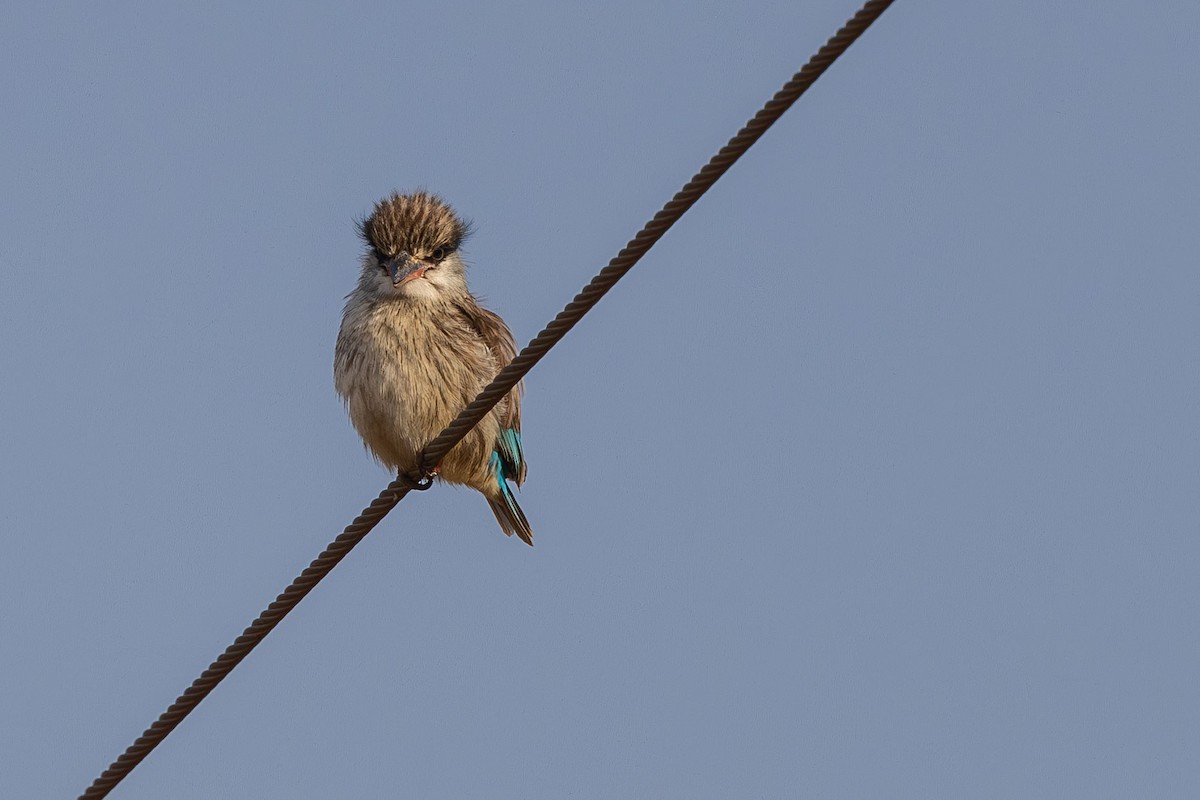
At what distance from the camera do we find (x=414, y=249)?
8.94 meters

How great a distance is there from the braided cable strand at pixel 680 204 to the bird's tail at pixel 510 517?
339 centimetres

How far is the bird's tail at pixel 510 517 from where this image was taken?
9.57 meters

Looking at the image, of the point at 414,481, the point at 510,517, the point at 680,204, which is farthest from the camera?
the point at 510,517

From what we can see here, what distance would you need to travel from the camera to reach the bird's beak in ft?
28.3

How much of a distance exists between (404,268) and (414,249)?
0.24 m

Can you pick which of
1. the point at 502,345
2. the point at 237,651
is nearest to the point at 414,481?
the point at 502,345

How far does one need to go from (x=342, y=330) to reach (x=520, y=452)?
4.20 ft

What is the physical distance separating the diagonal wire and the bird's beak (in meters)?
2.46

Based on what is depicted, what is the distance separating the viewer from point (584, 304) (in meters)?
5.56

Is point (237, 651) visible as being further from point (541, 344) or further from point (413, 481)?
point (413, 481)

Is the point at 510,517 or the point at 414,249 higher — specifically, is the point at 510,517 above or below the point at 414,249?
below

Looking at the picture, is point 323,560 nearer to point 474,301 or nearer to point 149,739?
point 149,739

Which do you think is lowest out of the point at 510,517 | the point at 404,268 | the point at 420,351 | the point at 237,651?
the point at 237,651

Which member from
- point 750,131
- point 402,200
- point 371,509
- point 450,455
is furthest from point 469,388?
point 750,131
